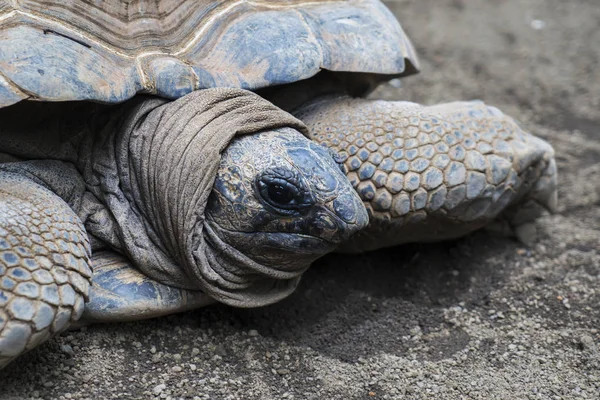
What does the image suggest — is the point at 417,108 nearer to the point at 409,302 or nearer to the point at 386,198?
the point at 386,198

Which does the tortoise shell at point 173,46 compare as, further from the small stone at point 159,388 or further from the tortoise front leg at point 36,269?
the small stone at point 159,388

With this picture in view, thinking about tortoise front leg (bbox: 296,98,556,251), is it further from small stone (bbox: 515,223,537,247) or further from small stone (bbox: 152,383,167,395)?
small stone (bbox: 152,383,167,395)

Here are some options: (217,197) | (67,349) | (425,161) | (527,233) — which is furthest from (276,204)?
(527,233)

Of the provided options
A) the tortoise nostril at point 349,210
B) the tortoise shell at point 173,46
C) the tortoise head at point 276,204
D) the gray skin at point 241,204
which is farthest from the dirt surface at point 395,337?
the tortoise shell at point 173,46

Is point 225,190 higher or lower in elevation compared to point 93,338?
higher

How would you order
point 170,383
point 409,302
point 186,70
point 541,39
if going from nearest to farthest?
point 170,383 → point 186,70 → point 409,302 → point 541,39

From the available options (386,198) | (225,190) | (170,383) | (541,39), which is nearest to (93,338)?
(170,383)

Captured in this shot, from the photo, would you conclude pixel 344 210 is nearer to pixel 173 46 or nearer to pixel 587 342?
pixel 173 46
